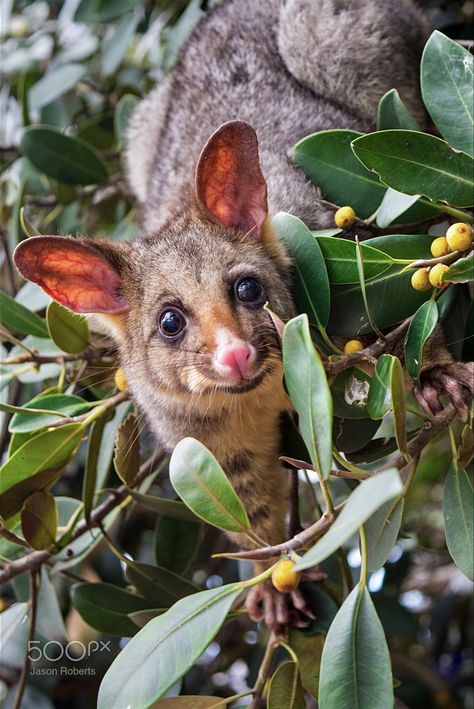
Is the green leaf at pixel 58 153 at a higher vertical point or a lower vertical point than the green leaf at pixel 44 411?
higher

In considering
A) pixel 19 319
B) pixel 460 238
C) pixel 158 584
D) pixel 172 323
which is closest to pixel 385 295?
pixel 460 238

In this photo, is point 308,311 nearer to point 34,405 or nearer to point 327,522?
point 327,522

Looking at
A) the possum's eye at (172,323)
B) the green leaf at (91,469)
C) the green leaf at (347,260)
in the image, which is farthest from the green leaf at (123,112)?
the green leaf at (347,260)

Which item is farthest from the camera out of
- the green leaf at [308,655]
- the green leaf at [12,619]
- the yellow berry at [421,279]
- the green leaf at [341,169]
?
the green leaf at [12,619]

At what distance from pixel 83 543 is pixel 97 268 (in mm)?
831

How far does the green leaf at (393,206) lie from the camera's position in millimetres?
2012

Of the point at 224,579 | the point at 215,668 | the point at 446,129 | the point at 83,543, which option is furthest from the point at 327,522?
the point at 215,668

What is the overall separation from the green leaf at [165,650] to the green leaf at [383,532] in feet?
0.99

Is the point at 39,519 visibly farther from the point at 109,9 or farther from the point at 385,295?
the point at 109,9

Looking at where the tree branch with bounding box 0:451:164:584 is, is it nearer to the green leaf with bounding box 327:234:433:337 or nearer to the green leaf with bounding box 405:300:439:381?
the green leaf with bounding box 327:234:433:337

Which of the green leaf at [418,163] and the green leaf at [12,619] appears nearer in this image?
the green leaf at [418,163]

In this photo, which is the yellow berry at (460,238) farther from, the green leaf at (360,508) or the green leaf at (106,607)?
the green leaf at (106,607)

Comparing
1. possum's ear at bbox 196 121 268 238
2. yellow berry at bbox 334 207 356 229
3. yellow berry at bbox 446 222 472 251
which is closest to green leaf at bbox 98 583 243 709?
→ yellow berry at bbox 446 222 472 251

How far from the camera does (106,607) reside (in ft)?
8.20
